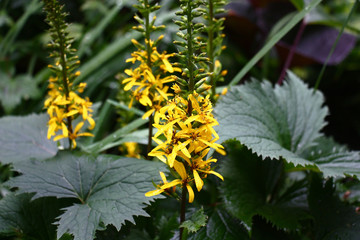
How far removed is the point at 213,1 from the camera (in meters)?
1.62

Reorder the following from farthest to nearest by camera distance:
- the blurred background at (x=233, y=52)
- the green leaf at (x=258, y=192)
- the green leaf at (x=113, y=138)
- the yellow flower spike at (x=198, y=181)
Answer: the blurred background at (x=233, y=52)
the green leaf at (x=113, y=138)
the green leaf at (x=258, y=192)
the yellow flower spike at (x=198, y=181)

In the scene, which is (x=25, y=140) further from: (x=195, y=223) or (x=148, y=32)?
(x=195, y=223)

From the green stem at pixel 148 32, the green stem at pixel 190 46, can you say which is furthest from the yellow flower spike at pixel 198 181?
the green stem at pixel 148 32

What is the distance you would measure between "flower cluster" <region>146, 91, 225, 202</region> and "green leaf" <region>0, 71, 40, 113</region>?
219 centimetres

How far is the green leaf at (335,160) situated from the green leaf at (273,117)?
8 cm

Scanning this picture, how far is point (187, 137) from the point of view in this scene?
1.18m

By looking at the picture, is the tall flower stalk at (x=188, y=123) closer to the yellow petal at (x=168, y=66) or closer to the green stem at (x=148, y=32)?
the yellow petal at (x=168, y=66)

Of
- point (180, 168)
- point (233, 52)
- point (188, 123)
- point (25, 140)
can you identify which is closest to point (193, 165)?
point (180, 168)

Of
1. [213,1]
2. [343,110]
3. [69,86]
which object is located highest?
[213,1]

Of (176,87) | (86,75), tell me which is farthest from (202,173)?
(86,75)

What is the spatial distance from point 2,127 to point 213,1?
54.7 inches

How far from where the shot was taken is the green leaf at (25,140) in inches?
73.7

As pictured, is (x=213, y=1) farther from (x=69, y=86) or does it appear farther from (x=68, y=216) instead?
(x=68, y=216)

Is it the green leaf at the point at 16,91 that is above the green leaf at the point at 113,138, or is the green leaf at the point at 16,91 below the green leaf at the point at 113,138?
below
